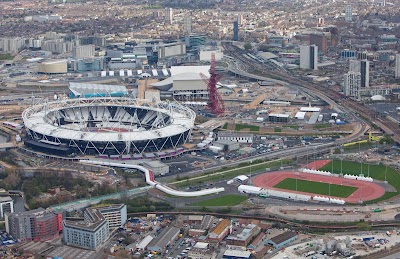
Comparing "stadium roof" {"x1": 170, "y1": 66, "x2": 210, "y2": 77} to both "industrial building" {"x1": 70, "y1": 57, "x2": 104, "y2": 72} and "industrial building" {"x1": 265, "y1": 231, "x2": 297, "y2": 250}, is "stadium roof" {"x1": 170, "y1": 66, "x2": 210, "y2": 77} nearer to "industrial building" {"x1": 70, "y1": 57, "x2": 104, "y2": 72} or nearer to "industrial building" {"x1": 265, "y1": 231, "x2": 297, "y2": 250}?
"industrial building" {"x1": 70, "y1": 57, "x2": 104, "y2": 72}

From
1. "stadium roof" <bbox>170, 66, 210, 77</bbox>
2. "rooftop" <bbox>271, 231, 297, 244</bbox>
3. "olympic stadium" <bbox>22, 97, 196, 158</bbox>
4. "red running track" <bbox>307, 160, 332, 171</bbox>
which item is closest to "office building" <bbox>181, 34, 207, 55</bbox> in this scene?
"stadium roof" <bbox>170, 66, 210, 77</bbox>

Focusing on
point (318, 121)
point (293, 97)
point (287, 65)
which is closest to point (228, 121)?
point (318, 121)

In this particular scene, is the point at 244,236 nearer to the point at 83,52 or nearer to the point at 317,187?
the point at 317,187

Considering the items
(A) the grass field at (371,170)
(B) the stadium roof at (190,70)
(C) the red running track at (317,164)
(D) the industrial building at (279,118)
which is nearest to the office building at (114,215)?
(C) the red running track at (317,164)

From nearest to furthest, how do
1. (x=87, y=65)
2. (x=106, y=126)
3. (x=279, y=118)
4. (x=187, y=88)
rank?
(x=106, y=126) → (x=279, y=118) → (x=187, y=88) → (x=87, y=65)

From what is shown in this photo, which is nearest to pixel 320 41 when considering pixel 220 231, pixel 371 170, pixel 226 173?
pixel 371 170

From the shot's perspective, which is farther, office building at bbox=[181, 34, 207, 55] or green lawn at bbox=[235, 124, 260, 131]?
office building at bbox=[181, 34, 207, 55]
